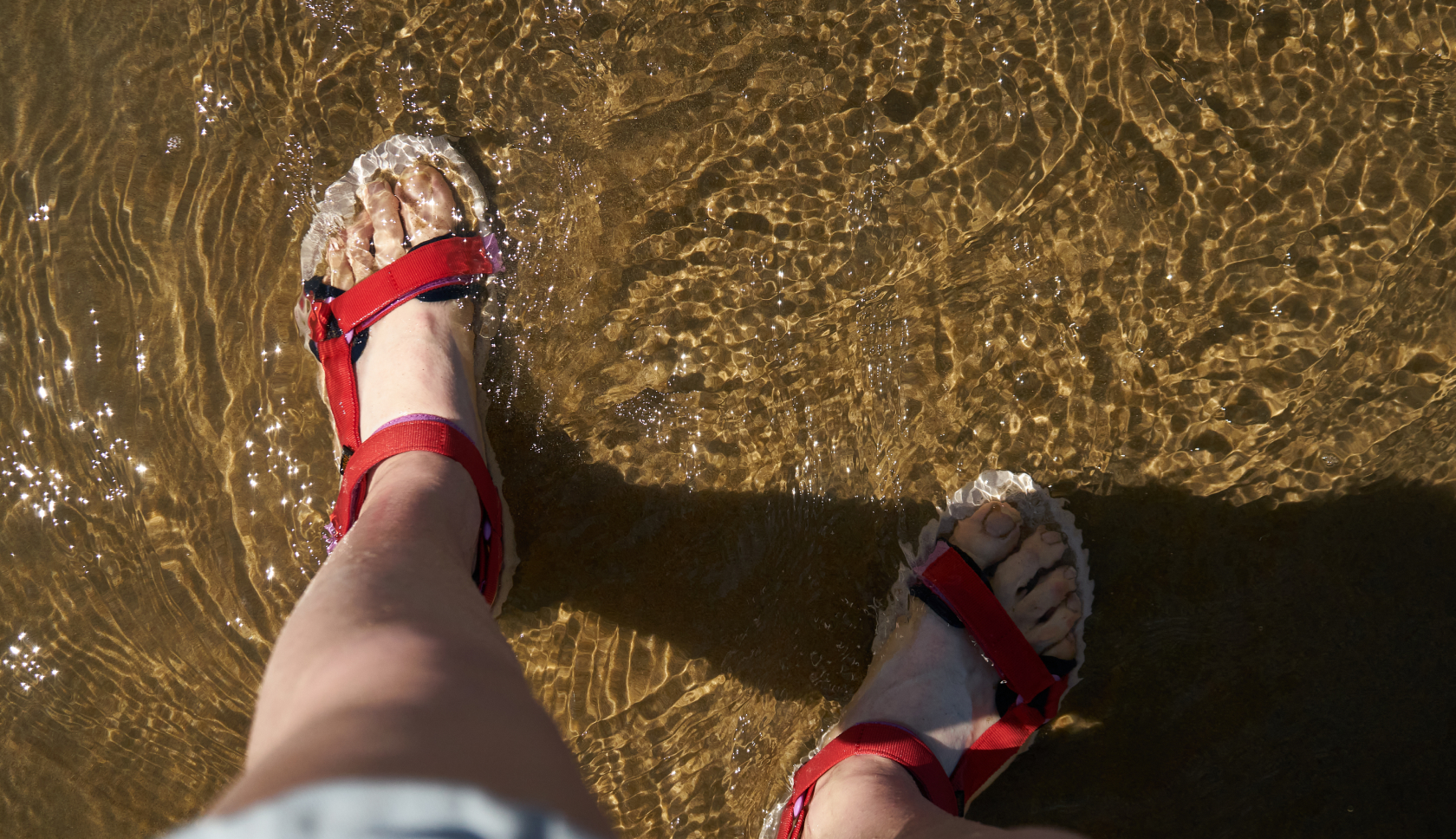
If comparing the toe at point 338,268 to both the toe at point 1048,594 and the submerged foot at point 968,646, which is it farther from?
the toe at point 1048,594

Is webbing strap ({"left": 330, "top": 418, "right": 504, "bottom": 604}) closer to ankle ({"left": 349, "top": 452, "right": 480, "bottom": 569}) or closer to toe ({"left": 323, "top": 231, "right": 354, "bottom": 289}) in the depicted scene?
ankle ({"left": 349, "top": 452, "right": 480, "bottom": 569})

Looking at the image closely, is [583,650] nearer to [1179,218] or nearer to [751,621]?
[751,621]

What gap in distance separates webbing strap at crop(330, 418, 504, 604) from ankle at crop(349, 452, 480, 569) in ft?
0.08

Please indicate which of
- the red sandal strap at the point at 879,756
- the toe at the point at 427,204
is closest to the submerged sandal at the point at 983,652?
the red sandal strap at the point at 879,756

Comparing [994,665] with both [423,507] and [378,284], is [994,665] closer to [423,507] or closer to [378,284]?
[423,507]

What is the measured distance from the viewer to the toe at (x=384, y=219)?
2580 mm

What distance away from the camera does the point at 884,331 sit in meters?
2.49

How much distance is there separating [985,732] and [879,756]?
1.14 feet

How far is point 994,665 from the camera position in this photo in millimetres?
2475

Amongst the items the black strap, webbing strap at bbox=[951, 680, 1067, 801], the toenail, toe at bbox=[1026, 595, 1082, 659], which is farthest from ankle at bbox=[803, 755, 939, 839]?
the toenail

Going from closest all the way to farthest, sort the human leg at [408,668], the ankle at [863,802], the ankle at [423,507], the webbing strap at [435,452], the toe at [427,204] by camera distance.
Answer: the human leg at [408,668] → the ankle at [423,507] → the ankle at [863,802] → the webbing strap at [435,452] → the toe at [427,204]

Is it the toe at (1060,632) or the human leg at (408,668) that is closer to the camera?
the human leg at (408,668)

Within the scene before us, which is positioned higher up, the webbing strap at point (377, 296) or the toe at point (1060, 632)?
the webbing strap at point (377, 296)

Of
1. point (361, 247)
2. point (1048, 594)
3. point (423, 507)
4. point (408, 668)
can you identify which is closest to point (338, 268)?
point (361, 247)
